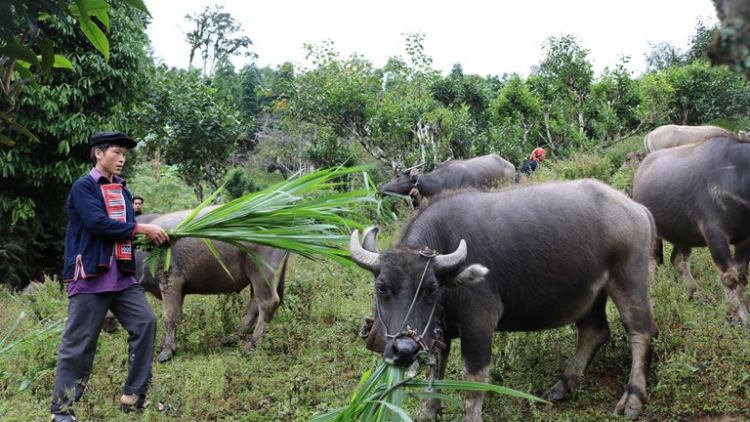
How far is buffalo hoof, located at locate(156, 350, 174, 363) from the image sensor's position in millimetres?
6387

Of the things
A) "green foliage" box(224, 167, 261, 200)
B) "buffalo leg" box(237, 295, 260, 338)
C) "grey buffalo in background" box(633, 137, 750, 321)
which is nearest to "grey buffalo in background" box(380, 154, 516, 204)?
"green foliage" box(224, 167, 261, 200)

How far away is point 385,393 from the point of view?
119 inches

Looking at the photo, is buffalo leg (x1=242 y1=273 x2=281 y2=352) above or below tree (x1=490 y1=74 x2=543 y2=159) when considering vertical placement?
below

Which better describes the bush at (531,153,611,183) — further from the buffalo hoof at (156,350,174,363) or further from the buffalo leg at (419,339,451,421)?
the buffalo hoof at (156,350,174,363)

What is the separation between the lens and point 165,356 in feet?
21.1

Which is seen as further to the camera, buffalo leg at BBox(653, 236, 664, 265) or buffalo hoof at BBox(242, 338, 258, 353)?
buffalo leg at BBox(653, 236, 664, 265)

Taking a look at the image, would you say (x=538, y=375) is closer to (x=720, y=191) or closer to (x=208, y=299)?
(x=720, y=191)

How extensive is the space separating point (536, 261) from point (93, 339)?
342 centimetres

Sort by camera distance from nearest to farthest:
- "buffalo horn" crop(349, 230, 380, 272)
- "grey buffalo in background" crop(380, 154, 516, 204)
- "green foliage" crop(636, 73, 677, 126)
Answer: "buffalo horn" crop(349, 230, 380, 272), "grey buffalo in background" crop(380, 154, 516, 204), "green foliage" crop(636, 73, 677, 126)

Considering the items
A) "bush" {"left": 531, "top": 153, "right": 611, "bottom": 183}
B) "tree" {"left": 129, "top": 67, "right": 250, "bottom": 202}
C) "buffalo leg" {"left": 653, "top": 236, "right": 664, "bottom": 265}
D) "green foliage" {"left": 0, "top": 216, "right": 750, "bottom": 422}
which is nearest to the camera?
"green foliage" {"left": 0, "top": 216, "right": 750, "bottom": 422}

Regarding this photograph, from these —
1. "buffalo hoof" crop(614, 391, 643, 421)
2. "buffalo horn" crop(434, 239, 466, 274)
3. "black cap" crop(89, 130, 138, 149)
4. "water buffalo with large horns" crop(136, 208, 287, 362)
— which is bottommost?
"buffalo hoof" crop(614, 391, 643, 421)

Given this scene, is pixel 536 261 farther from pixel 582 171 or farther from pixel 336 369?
pixel 582 171

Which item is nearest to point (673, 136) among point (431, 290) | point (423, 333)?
point (431, 290)

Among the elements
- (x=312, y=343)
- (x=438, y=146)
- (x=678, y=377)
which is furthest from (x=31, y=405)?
(x=438, y=146)
